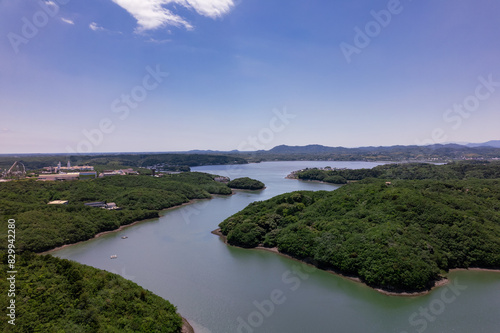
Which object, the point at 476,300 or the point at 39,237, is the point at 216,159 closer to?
the point at 39,237

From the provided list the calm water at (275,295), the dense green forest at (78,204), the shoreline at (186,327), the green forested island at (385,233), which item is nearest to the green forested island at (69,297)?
the dense green forest at (78,204)

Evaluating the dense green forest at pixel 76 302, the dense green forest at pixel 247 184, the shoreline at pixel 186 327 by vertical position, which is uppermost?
the dense green forest at pixel 76 302

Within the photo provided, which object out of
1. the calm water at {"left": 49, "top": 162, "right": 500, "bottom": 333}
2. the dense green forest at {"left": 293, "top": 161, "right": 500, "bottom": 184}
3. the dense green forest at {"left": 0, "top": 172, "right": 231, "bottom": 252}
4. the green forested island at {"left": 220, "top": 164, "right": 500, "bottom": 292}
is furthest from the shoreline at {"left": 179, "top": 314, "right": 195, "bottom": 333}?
the dense green forest at {"left": 293, "top": 161, "right": 500, "bottom": 184}

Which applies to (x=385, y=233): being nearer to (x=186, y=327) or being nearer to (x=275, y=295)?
(x=275, y=295)

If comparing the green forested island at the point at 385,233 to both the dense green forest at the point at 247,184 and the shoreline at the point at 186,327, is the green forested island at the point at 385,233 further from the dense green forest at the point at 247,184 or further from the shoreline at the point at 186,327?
the dense green forest at the point at 247,184

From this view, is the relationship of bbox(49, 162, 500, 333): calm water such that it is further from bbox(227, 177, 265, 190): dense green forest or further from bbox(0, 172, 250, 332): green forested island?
bbox(227, 177, 265, 190): dense green forest
